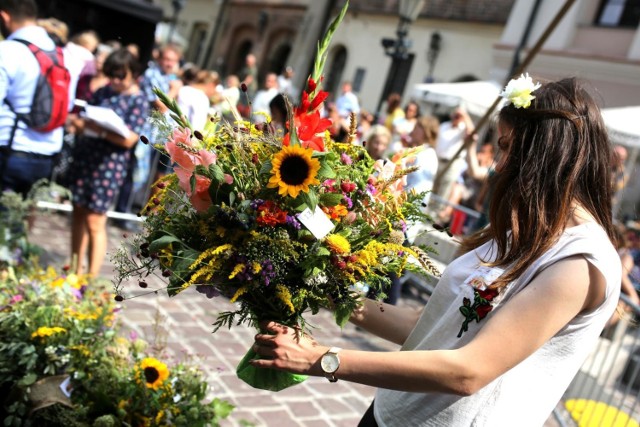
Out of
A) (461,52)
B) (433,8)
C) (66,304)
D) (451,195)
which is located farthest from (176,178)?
(433,8)

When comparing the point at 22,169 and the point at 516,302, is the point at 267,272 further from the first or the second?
the point at 22,169

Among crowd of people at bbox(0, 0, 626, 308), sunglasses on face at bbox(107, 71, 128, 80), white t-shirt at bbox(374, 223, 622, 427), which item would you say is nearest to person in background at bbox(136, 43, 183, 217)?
crowd of people at bbox(0, 0, 626, 308)

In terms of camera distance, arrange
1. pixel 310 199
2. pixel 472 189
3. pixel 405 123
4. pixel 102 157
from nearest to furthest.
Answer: pixel 310 199
pixel 102 157
pixel 472 189
pixel 405 123

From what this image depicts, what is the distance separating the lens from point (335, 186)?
1833mm

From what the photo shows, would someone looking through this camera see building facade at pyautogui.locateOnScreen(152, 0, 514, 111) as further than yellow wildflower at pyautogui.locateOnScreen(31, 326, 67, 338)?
Yes

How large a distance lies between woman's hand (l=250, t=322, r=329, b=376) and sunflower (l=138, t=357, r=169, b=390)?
1.21 metres

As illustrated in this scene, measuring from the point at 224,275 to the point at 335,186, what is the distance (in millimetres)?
397

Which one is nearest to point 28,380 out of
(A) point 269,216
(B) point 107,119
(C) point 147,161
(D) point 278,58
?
(A) point 269,216

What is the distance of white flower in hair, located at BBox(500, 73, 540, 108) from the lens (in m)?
1.75

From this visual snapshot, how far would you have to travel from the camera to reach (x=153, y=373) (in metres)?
2.84

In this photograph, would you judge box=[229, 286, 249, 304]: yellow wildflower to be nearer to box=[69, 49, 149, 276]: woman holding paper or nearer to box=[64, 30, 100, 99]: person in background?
box=[69, 49, 149, 276]: woman holding paper

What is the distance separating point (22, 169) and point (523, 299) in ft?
12.5

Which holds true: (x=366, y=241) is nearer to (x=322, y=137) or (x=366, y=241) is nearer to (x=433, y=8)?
(x=322, y=137)

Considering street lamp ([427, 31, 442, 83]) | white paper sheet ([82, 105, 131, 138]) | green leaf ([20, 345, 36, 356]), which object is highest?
street lamp ([427, 31, 442, 83])
